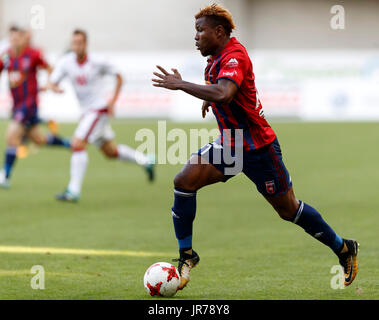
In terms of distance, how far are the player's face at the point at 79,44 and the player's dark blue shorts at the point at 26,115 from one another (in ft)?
7.13

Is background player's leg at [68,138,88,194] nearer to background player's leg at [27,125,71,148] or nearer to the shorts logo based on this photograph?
background player's leg at [27,125,71,148]

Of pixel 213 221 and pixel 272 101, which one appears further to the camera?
pixel 272 101

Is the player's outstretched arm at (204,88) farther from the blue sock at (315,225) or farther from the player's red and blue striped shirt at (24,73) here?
the player's red and blue striped shirt at (24,73)

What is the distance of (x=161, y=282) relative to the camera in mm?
5656

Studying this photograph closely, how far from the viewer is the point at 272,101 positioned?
26922 millimetres

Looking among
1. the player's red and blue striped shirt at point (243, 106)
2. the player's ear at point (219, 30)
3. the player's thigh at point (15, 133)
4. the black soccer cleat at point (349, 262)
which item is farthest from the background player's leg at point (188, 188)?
the player's thigh at point (15, 133)

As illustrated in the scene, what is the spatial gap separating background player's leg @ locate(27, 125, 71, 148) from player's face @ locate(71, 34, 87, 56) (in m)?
2.56

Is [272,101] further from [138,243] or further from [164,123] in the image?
[138,243]

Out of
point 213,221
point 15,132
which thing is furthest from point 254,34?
point 213,221

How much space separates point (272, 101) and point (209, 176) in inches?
834

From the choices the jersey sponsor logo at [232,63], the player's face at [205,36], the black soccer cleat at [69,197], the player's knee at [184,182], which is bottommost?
the black soccer cleat at [69,197]

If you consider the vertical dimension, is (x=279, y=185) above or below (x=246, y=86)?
below

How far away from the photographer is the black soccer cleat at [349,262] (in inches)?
237
